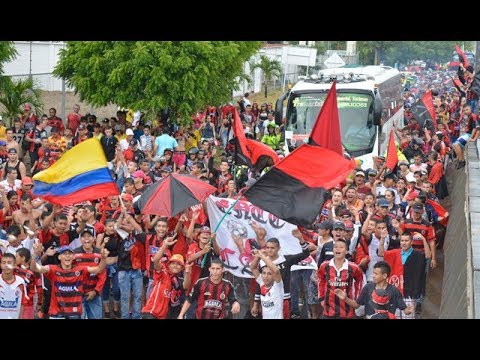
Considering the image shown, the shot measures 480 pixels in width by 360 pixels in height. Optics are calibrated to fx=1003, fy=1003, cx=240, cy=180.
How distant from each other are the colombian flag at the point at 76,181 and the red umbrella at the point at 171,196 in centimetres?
46

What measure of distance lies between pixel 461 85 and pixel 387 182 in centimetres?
1431

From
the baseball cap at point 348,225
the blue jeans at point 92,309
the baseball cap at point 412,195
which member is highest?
the baseball cap at point 412,195

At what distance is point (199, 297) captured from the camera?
9539 mm

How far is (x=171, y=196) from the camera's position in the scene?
1076cm

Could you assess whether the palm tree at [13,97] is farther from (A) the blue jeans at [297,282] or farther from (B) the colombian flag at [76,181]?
(A) the blue jeans at [297,282]

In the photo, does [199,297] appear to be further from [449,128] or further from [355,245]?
[449,128]

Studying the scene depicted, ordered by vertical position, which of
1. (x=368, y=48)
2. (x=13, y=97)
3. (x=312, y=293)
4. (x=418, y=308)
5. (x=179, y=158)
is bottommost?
(x=418, y=308)

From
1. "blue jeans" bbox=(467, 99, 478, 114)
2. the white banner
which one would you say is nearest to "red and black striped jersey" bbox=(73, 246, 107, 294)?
the white banner

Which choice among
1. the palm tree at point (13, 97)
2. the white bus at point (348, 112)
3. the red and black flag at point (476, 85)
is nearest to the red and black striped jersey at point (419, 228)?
the white bus at point (348, 112)

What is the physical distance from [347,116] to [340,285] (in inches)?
518

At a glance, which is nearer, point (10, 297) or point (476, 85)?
point (10, 297)

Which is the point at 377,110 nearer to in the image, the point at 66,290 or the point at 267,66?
the point at 66,290

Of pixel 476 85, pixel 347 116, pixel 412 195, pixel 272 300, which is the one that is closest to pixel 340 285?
pixel 272 300

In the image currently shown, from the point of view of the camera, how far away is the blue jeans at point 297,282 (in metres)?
10.6
